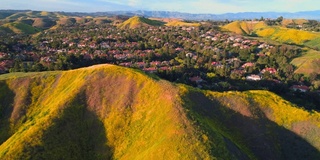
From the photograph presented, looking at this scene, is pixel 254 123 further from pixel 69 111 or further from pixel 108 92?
pixel 69 111

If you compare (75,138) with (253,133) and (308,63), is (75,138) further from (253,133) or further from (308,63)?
(308,63)

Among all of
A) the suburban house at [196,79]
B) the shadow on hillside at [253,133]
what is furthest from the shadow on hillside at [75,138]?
the suburban house at [196,79]

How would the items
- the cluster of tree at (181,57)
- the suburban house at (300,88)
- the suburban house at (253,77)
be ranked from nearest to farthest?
the suburban house at (300,88) → the cluster of tree at (181,57) → the suburban house at (253,77)

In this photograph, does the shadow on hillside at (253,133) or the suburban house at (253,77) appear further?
the suburban house at (253,77)

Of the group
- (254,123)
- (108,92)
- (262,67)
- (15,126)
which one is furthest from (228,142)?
(262,67)

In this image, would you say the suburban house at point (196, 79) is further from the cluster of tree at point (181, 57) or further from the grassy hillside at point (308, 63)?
the grassy hillside at point (308, 63)

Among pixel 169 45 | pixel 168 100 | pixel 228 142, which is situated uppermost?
pixel 168 100
